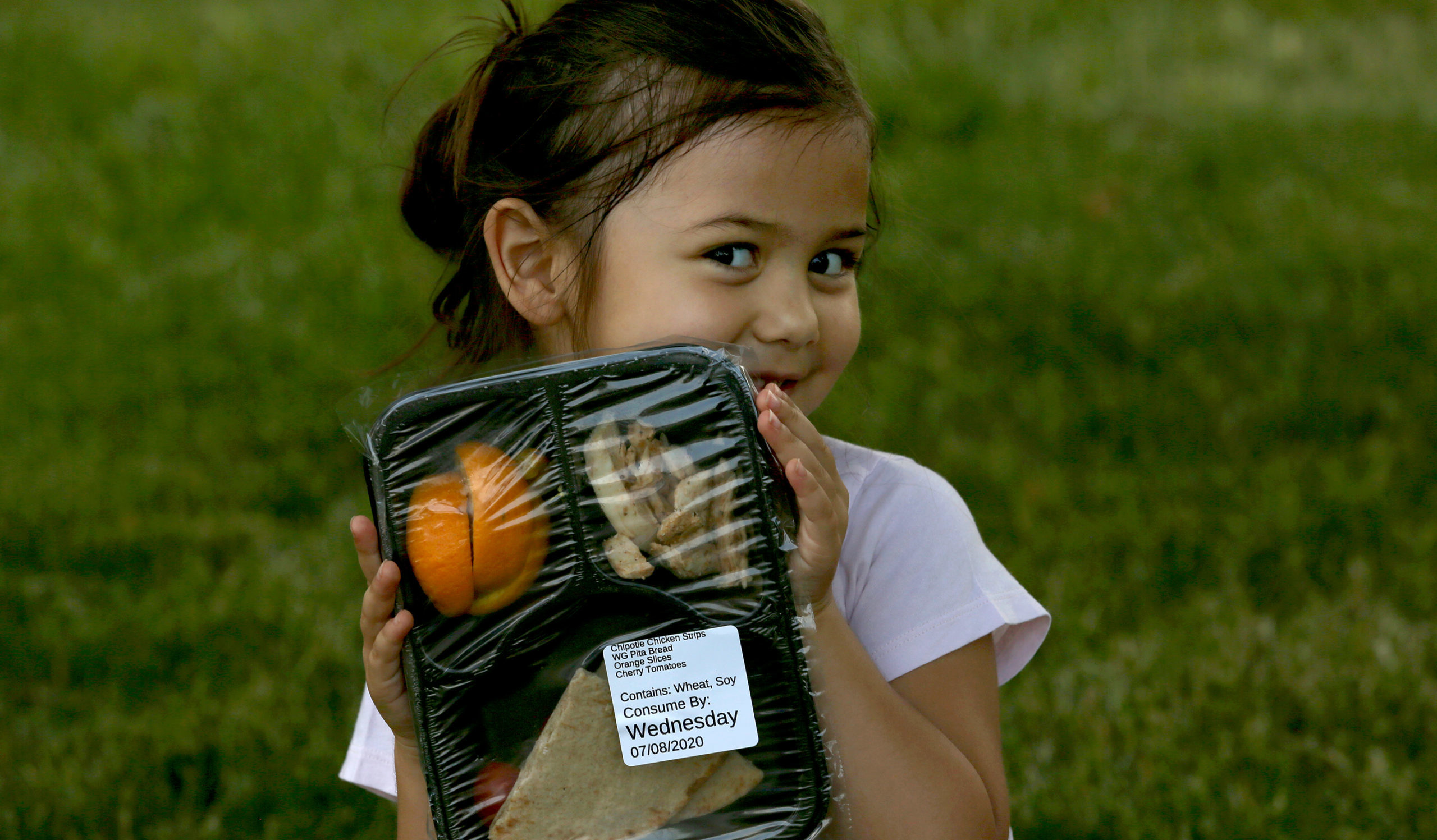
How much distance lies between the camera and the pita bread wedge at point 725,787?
4.22 ft

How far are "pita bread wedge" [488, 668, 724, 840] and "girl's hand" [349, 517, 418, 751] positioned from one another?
16cm

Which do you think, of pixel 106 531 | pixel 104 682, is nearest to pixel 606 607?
pixel 104 682

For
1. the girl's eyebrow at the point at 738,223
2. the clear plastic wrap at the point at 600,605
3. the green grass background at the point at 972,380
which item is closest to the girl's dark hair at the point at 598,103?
the girl's eyebrow at the point at 738,223

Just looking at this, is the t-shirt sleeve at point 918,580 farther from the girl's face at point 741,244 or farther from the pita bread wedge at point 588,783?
the pita bread wedge at point 588,783

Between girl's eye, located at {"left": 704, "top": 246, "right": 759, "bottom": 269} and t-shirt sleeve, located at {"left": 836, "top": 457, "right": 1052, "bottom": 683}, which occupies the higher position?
girl's eye, located at {"left": 704, "top": 246, "right": 759, "bottom": 269}

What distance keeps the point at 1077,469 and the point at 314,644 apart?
213 centimetres

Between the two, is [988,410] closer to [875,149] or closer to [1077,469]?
[1077,469]

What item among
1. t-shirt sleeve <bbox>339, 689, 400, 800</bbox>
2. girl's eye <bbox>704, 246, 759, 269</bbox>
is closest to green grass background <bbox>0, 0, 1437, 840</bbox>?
t-shirt sleeve <bbox>339, 689, 400, 800</bbox>

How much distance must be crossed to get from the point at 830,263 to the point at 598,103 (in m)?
0.35

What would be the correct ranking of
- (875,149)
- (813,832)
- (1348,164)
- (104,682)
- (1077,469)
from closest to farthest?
(813,832) → (875,149) → (104,682) → (1077,469) → (1348,164)

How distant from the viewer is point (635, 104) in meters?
1.62

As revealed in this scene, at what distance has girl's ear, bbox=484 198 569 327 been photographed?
5.56 feet

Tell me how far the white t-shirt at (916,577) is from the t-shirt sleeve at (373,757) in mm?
700

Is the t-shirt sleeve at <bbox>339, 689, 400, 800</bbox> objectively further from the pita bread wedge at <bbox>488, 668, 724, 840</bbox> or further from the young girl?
the pita bread wedge at <bbox>488, 668, 724, 840</bbox>
